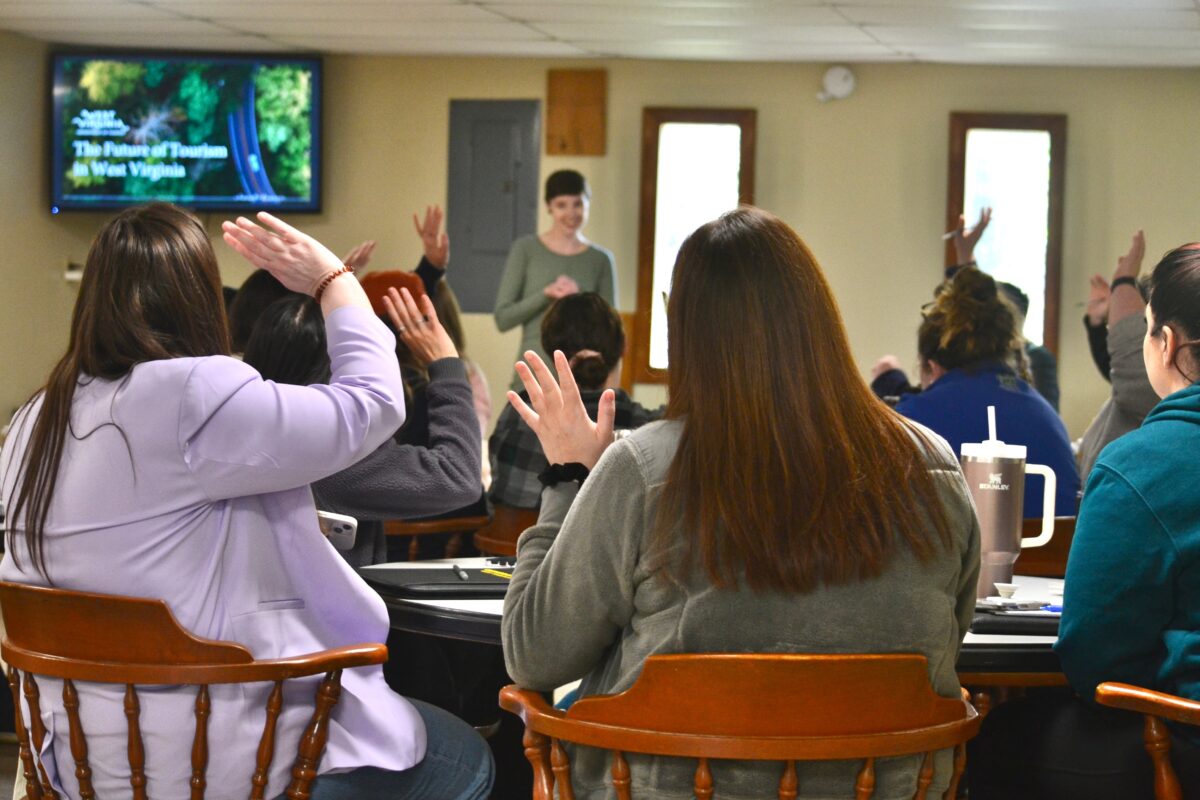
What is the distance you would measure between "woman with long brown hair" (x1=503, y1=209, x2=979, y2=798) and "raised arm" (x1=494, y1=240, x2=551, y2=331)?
4.40 metres

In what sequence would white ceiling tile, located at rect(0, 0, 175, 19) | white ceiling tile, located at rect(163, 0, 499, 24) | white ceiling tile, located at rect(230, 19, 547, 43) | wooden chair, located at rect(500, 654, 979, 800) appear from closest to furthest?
wooden chair, located at rect(500, 654, 979, 800), white ceiling tile, located at rect(163, 0, 499, 24), white ceiling tile, located at rect(0, 0, 175, 19), white ceiling tile, located at rect(230, 19, 547, 43)

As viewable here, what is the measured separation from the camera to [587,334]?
11.2 ft

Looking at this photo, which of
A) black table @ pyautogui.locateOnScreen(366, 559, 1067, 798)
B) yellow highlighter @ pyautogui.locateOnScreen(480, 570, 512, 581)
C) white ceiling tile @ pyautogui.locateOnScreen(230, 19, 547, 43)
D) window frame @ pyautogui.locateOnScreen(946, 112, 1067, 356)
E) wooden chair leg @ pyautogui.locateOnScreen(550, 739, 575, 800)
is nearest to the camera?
wooden chair leg @ pyautogui.locateOnScreen(550, 739, 575, 800)

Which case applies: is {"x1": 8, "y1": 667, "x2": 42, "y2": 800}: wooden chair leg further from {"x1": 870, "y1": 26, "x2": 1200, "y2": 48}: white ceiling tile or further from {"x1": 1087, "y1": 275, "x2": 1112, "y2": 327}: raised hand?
{"x1": 870, "y1": 26, "x2": 1200, "y2": 48}: white ceiling tile

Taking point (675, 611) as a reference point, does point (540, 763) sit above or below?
below

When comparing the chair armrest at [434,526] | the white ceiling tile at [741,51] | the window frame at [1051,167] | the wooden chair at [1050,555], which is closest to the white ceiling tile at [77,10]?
the white ceiling tile at [741,51]

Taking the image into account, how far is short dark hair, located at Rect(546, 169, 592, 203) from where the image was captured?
6.00 meters

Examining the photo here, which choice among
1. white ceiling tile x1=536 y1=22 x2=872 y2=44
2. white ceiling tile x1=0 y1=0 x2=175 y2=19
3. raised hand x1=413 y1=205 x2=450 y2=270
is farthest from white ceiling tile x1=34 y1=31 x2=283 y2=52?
raised hand x1=413 y1=205 x2=450 y2=270

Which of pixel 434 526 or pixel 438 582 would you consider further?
pixel 434 526

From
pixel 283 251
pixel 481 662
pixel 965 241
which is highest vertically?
pixel 965 241

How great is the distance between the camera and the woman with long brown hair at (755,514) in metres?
1.52

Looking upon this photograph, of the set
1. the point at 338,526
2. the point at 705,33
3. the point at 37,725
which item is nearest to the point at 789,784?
the point at 338,526

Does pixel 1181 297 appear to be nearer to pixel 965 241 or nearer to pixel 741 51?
pixel 965 241

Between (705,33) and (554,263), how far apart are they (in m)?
1.24
